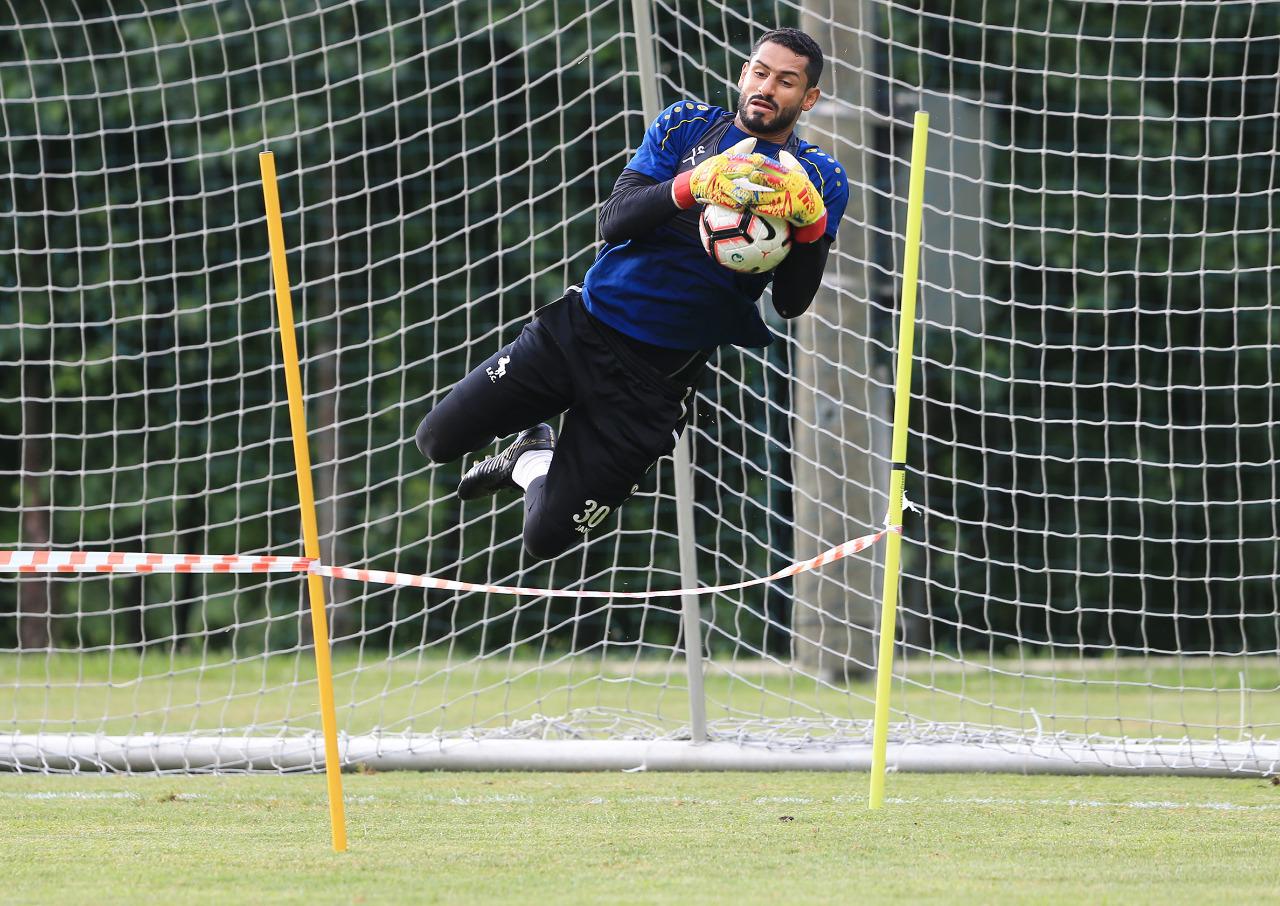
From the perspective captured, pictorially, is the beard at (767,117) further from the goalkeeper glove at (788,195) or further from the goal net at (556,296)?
the goal net at (556,296)

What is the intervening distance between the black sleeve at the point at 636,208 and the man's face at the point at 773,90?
34 cm

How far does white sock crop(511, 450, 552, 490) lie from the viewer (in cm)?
553

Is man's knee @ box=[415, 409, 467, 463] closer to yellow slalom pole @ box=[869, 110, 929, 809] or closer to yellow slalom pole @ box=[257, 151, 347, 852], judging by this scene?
yellow slalom pole @ box=[257, 151, 347, 852]

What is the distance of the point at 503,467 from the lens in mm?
5688

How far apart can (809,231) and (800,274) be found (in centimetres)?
19

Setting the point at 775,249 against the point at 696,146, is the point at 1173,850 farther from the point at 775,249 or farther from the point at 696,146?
the point at 696,146

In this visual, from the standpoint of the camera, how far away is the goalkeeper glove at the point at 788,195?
4504 millimetres

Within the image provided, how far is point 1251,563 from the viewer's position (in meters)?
14.0

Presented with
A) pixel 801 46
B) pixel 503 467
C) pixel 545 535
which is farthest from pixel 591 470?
pixel 801 46

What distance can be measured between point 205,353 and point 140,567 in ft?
27.3

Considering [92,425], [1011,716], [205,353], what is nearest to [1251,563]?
[1011,716]

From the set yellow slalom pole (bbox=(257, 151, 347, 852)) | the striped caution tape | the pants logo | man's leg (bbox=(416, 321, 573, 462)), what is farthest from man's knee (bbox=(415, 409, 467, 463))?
yellow slalom pole (bbox=(257, 151, 347, 852))

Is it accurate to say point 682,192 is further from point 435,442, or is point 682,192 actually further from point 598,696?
point 598,696

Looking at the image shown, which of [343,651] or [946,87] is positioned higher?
[946,87]
